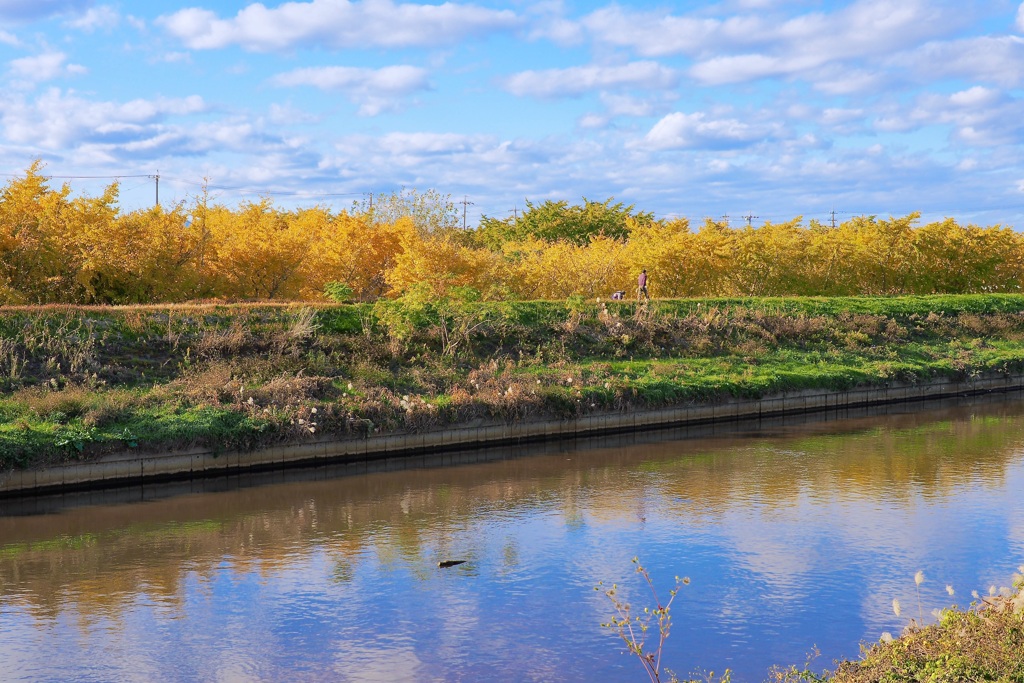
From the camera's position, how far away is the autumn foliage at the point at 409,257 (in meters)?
23.3

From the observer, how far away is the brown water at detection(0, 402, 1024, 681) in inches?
356

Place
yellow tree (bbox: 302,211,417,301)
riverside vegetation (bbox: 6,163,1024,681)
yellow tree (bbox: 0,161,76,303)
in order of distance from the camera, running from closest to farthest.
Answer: riverside vegetation (bbox: 6,163,1024,681) → yellow tree (bbox: 0,161,76,303) → yellow tree (bbox: 302,211,417,301)

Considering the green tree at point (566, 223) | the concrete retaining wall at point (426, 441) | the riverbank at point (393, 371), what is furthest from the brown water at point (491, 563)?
the green tree at point (566, 223)

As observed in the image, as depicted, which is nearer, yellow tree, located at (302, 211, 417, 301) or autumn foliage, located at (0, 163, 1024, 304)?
autumn foliage, located at (0, 163, 1024, 304)

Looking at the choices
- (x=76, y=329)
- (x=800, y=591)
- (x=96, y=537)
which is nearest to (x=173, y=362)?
(x=76, y=329)

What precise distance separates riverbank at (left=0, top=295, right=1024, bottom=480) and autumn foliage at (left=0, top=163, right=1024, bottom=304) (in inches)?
87.4

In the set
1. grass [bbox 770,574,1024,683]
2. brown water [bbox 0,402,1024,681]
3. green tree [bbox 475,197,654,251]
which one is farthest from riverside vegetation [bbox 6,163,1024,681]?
green tree [bbox 475,197,654,251]

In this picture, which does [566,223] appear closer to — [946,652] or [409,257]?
[409,257]

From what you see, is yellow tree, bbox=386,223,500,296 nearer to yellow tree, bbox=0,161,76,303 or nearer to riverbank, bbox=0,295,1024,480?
riverbank, bbox=0,295,1024,480

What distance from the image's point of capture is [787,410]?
2497cm

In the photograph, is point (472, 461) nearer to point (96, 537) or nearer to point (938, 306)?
point (96, 537)

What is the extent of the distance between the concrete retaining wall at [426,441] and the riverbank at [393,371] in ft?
0.16

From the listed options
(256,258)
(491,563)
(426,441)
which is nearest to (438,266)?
(256,258)

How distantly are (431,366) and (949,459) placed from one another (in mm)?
10442
